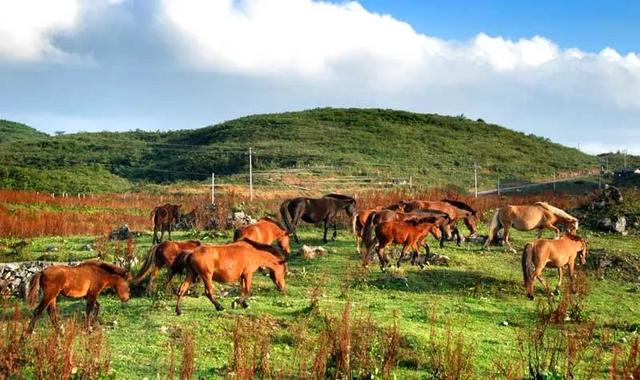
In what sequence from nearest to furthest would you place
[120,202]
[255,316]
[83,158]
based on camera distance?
A: 1. [255,316]
2. [120,202]
3. [83,158]

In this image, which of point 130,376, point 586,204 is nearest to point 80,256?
point 130,376

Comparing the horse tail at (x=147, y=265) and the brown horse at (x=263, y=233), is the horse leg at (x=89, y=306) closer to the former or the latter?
the horse tail at (x=147, y=265)

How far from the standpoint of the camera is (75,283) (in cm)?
943

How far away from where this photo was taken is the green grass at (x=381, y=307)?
863 cm

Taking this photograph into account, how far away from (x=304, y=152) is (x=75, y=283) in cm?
4982

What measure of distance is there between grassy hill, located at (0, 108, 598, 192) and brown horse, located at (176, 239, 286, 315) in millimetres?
36844

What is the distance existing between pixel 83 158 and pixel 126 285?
193 ft

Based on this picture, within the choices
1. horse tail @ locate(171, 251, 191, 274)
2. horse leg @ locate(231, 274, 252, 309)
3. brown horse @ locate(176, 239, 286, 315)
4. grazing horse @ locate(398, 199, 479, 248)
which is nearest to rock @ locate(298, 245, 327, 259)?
grazing horse @ locate(398, 199, 479, 248)

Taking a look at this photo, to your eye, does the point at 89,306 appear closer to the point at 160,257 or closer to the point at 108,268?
the point at 108,268

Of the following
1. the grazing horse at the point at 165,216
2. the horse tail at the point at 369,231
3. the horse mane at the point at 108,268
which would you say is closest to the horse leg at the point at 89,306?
the horse mane at the point at 108,268

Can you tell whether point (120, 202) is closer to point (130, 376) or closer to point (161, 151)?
point (130, 376)

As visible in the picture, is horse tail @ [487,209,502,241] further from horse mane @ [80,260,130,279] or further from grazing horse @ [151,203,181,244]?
horse mane @ [80,260,130,279]

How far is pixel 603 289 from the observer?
14.7m

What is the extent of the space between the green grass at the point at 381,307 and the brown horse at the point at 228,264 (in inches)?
15.0
